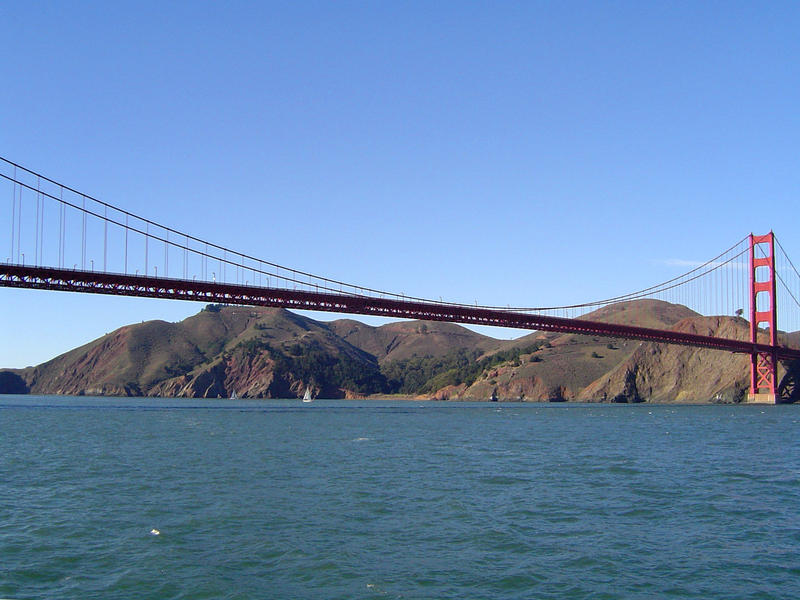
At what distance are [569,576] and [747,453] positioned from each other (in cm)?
2269

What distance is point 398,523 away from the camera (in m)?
17.5

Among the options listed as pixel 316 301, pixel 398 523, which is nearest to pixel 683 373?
pixel 316 301

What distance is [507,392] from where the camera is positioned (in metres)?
→ 139

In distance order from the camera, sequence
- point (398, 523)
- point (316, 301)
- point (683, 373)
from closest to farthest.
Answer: point (398, 523)
point (316, 301)
point (683, 373)

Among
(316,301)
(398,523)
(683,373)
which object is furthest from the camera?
(683,373)

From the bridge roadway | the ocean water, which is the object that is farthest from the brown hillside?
the ocean water

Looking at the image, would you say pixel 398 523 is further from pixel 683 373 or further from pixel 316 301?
pixel 683 373

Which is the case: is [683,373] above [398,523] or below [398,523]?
below

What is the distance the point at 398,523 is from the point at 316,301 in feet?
186

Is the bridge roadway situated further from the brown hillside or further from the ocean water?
the ocean water

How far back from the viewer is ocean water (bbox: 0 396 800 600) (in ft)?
43.3

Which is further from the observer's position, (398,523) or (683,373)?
(683,373)

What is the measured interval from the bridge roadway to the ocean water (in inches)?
1218

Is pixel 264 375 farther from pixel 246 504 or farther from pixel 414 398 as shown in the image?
pixel 246 504
